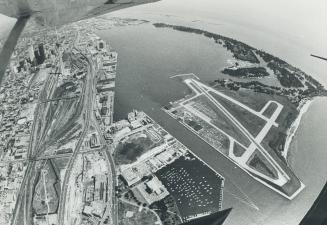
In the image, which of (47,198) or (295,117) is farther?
(295,117)

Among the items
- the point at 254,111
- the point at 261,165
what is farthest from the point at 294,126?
the point at 261,165

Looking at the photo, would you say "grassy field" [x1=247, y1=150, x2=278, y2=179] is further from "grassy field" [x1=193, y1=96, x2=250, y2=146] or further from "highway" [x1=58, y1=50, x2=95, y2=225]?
"highway" [x1=58, y1=50, x2=95, y2=225]

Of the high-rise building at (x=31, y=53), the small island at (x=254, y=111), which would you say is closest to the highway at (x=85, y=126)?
the high-rise building at (x=31, y=53)

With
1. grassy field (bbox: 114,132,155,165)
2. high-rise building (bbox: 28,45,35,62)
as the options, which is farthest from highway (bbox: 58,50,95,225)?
high-rise building (bbox: 28,45,35,62)

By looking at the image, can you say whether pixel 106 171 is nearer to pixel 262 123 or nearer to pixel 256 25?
pixel 262 123

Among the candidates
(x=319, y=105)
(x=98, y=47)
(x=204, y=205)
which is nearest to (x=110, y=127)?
(x=204, y=205)

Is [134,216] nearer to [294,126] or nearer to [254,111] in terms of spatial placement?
[254,111]

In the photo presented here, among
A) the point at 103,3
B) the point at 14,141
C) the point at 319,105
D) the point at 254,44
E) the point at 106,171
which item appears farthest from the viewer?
the point at 254,44
